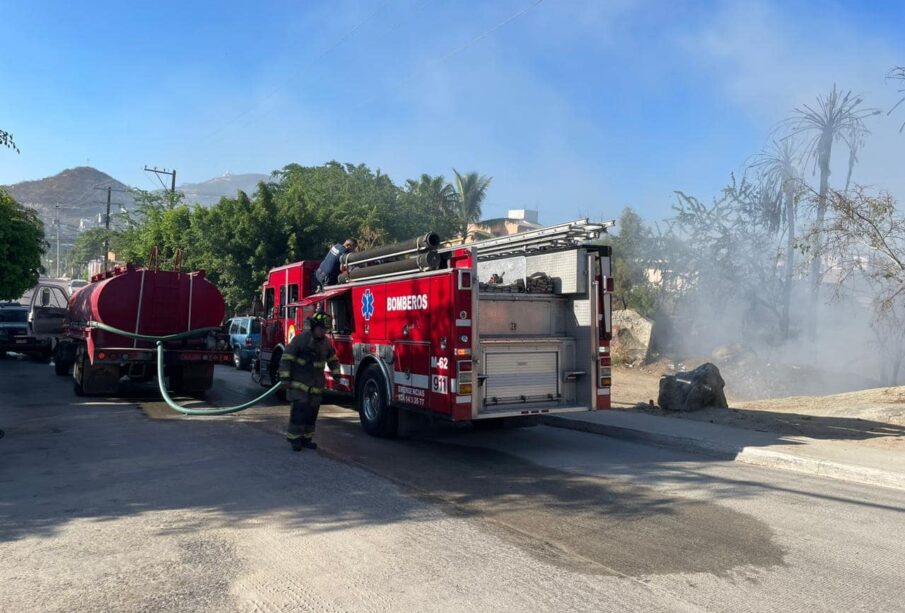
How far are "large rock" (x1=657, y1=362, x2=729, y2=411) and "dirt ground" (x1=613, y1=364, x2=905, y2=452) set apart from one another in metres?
0.18

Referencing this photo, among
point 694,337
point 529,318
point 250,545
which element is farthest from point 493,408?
point 694,337

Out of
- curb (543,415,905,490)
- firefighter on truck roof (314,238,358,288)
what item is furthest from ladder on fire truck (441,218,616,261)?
curb (543,415,905,490)

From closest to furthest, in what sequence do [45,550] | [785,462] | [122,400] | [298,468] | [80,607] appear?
[80,607] → [45,550] → [298,468] → [785,462] → [122,400]

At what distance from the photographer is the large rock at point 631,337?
22875 millimetres

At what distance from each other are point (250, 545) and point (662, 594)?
297 cm

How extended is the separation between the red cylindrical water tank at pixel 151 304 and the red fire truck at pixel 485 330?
5.43 metres

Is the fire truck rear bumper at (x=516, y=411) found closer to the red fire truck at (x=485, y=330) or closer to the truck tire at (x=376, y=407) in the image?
the red fire truck at (x=485, y=330)

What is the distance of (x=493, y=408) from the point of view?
870 cm

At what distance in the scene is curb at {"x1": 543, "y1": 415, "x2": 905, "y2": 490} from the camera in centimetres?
761

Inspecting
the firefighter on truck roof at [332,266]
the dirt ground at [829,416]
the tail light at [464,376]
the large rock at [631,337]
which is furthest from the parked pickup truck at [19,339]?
the tail light at [464,376]

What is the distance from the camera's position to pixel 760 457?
28.1ft

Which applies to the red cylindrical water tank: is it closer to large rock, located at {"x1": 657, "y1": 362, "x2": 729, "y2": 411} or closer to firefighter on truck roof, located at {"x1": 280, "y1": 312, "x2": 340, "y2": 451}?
firefighter on truck roof, located at {"x1": 280, "y1": 312, "x2": 340, "y2": 451}

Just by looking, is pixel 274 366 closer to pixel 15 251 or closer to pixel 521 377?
pixel 521 377

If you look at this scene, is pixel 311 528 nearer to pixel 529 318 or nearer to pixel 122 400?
pixel 529 318
